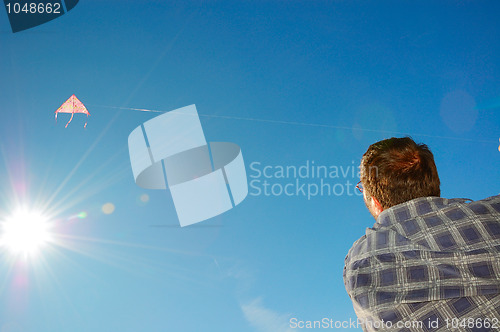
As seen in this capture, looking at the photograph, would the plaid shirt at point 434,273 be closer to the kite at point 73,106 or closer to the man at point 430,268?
the man at point 430,268

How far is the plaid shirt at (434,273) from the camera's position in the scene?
116 centimetres

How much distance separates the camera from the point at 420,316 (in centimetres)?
121

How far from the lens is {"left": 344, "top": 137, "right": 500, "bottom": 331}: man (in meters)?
1.16

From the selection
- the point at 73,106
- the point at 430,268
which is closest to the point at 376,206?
the point at 430,268

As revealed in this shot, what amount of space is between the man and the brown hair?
7cm

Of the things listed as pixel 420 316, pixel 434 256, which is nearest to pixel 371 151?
pixel 434 256

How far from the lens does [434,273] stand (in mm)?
1189

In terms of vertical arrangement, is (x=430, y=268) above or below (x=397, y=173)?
below

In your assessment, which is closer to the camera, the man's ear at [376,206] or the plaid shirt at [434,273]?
the plaid shirt at [434,273]

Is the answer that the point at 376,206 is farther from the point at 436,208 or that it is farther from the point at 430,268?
the point at 430,268

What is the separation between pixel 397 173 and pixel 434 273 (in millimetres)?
398

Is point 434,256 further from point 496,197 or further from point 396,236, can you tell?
point 496,197

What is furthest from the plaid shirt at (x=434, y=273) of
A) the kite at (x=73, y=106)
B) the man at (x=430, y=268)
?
the kite at (x=73, y=106)

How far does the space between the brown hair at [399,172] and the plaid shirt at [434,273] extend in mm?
133
